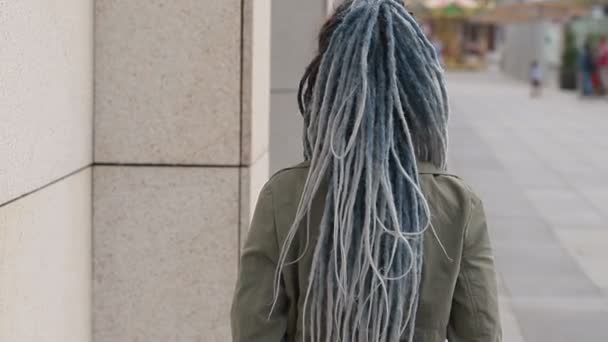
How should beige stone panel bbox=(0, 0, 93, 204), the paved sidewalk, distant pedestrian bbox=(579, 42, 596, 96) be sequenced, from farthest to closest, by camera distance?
distant pedestrian bbox=(579, 42, 596, 96)
the paved sidewalk
beige stone panel bbox=(0, 0, 93, 204)

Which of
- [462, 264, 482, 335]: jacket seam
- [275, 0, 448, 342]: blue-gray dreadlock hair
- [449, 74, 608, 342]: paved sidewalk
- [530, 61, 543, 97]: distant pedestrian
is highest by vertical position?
[530, 61, 543, 97]: distant pedestrian

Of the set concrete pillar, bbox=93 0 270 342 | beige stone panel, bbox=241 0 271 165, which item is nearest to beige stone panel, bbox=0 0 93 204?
concrete pillar, bbox=93 0 270 342

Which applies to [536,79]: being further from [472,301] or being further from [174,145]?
[472,301]

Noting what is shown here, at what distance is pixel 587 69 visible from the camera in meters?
32.8

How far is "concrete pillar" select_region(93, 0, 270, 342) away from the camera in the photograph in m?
4.48

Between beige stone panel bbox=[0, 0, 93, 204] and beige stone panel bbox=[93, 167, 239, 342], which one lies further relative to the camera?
beige stone panel bbox=[93, 167, 239, 342]

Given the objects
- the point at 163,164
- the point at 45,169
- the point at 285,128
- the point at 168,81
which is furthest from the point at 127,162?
the point at 285,128

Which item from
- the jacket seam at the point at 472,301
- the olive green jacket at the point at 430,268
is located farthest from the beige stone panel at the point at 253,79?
the jacket seam at the point at 472,301

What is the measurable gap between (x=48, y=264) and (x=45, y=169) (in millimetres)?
324

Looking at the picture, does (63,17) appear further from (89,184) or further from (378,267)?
(378,267)

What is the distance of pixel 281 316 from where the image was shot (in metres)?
2.58

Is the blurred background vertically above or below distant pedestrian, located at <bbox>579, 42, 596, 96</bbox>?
below

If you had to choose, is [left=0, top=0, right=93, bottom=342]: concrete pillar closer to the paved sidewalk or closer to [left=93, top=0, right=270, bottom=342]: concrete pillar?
[left=93, top=0, right=270, bottom=342]: concrete pillar

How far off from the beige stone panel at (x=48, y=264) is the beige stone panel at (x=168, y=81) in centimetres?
26
